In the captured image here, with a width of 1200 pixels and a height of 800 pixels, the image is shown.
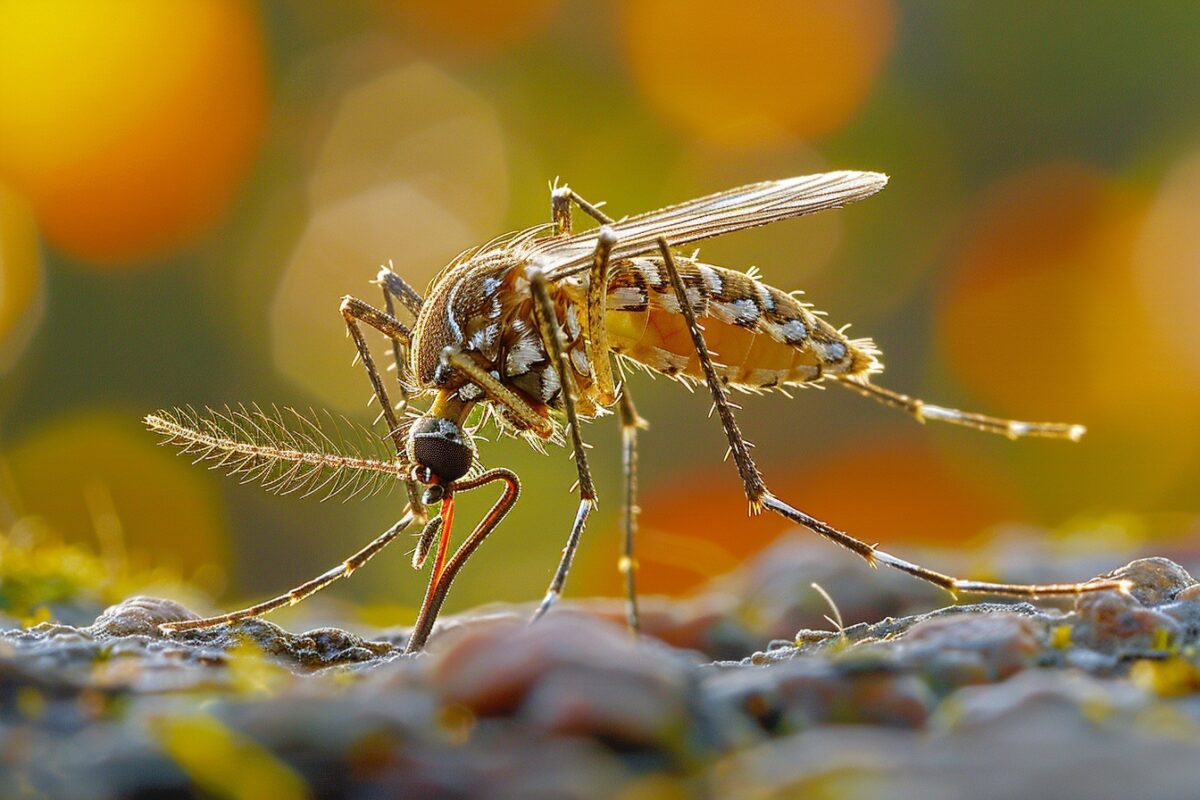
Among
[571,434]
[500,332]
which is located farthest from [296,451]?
[571,434]

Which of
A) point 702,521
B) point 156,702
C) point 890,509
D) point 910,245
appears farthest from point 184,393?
point 156,702

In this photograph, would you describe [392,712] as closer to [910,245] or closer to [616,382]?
[616,382]

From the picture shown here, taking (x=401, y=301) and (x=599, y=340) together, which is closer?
(x=599, y=340)

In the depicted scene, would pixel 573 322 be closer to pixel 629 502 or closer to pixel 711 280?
pixel 711 280

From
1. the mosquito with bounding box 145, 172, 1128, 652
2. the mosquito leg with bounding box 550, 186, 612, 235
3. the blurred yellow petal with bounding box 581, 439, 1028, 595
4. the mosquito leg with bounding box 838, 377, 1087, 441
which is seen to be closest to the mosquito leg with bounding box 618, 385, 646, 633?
the mosquito with bounding box 145, 172, 1128, 652

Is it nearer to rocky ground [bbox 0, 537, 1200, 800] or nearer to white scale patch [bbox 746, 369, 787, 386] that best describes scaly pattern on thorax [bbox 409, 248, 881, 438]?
white scale patch [bbox 746, 369, 787, 386]
